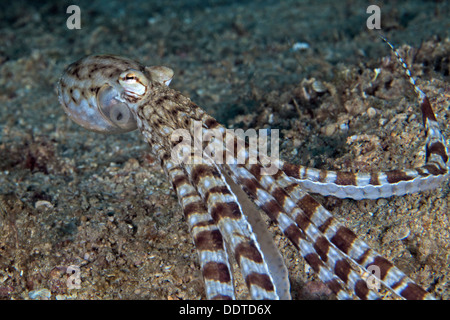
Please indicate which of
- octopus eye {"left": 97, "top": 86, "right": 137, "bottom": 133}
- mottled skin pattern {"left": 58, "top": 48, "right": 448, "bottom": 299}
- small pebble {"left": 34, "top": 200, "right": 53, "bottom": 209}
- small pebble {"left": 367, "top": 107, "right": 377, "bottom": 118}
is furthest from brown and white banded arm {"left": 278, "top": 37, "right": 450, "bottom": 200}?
small pebble {"left": 34, "top": 200, "right": 53, "bottom": 209}

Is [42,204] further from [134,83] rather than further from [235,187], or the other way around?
[235,187]

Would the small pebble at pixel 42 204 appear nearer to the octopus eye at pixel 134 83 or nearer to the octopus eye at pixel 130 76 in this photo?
the octopus eye at pixel 134 83

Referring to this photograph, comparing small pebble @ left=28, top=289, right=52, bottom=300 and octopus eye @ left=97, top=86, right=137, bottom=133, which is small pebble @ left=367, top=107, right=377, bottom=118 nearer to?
octopus eye @ left=97, top=86, right=137, bottom=133

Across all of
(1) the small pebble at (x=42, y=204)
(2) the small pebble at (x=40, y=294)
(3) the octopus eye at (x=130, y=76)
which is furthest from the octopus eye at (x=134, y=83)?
(2) the small pebble at (x=40, y=294)

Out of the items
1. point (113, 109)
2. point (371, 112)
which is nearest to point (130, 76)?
point (113, 109)

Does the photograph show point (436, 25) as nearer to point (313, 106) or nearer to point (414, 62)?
point (414, 62)
